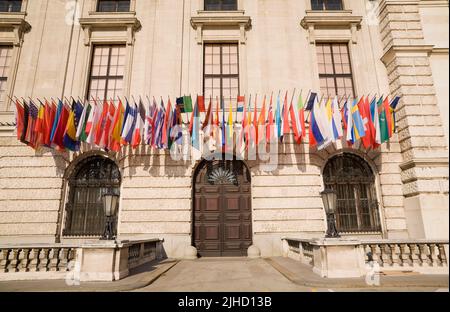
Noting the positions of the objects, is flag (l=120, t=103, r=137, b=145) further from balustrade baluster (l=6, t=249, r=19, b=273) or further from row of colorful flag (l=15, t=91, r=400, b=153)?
balustrade baluster (l=6, t=249, r=19, b=273)

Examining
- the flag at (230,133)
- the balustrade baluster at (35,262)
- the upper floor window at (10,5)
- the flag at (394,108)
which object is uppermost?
the upper floor window at (10,5)

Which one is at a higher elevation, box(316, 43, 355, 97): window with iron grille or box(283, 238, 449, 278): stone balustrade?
box(316, 43, 355, 97): window with iron grille

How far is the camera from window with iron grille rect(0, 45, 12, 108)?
13.7 m

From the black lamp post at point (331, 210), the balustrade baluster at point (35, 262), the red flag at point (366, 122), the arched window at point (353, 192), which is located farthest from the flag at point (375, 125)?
the balustrade baluster at point (35, 262)

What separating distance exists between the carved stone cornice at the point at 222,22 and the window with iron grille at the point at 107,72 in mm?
4182

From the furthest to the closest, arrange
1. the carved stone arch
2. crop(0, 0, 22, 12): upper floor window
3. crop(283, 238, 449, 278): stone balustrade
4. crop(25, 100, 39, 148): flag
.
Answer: crop(0, 0, 22, 12): upper floor window, the carved stone arch, crop(25, 100, 39, 148): flag, crop(283, 238, 449, 278): stone balustrade

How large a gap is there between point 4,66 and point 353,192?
740 inches

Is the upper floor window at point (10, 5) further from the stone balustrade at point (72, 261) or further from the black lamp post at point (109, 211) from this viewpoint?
the black lamp post at point (109, 211)

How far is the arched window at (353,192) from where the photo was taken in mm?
12336

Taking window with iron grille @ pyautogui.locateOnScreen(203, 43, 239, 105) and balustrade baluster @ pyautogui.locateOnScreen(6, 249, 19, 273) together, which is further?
window with iron grille @ pyautogui.locateOnScreen(203, 43, 239, 105)

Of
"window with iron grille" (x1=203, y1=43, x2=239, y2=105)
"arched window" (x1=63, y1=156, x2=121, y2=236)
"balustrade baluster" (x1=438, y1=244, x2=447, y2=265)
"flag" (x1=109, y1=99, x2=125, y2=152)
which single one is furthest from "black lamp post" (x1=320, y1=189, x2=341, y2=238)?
"arched window" (x1=63, y1=156, x2=121, y2=236)

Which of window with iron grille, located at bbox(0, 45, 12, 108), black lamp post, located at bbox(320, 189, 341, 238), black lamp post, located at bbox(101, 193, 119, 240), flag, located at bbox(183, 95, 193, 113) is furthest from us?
window with iron grille, located at bbox(0, 45, 12, 108)

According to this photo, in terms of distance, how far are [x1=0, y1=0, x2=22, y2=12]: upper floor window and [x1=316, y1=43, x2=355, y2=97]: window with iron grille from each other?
55.7 feet
